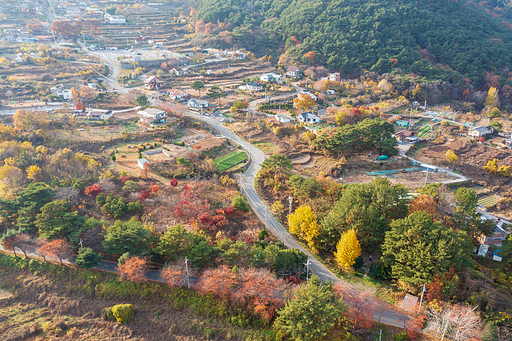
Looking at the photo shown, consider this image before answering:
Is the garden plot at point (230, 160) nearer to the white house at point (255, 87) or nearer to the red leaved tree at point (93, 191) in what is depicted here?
the red leaved tree at point (93, 191)

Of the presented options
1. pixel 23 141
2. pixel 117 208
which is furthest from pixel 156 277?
pixel 23 141

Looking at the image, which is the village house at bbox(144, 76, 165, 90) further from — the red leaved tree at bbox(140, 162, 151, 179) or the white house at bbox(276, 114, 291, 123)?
the red leaved tree at bbox(140, 162, 151, 179)

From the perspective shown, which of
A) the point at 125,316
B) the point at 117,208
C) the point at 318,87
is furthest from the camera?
the point at 318,87

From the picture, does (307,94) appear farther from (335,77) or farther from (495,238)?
(495,238)

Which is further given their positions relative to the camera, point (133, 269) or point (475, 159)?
point (475, 159)

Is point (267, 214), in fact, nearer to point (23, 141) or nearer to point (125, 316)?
point (125, 316)

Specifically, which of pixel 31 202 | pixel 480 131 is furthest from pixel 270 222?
pixel 480 131

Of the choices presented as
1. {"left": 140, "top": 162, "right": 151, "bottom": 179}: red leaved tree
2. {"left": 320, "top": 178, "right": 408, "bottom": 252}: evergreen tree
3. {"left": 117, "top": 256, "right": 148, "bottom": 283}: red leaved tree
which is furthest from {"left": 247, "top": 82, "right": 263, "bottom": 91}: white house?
{"left": 117, "top": 256, "right": 148, "bottom": 283}: red leaved tree
